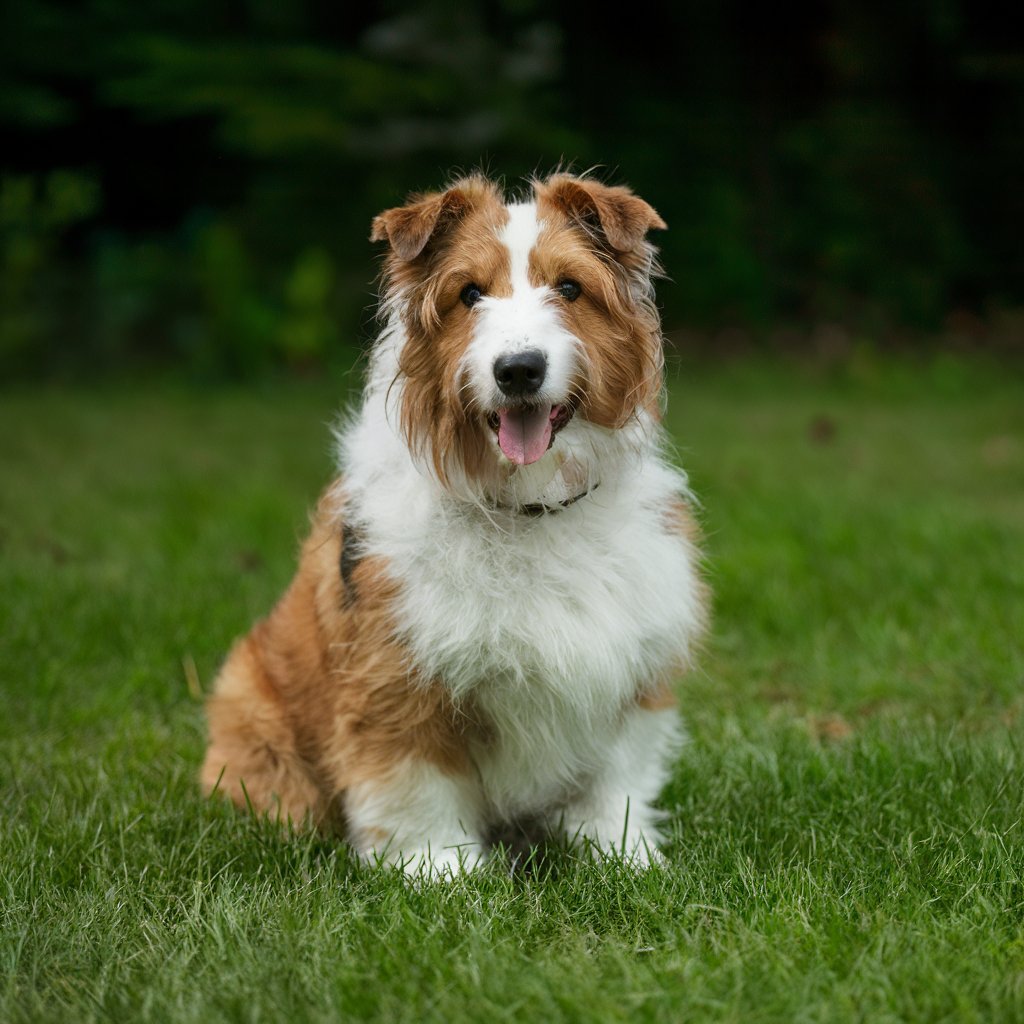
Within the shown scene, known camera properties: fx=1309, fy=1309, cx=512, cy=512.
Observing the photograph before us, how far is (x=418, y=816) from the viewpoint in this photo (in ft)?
11.4

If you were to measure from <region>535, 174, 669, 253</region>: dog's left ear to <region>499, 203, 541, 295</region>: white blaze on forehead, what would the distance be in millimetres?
102

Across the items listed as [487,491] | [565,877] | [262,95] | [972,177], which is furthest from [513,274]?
[972,177]

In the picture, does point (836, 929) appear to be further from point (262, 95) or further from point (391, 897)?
point (262, 95)

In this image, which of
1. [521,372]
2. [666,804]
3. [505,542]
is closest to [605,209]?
[521,372]

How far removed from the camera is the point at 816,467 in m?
9.16

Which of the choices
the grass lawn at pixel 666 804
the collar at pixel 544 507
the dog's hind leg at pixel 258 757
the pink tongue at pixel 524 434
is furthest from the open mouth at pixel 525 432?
the dog's hind leg at pixel 258 757

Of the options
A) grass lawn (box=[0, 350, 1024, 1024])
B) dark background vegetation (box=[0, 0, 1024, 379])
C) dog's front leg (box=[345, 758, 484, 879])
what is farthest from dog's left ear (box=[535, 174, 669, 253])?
dark background vegetation (box=[0, 0, 1024, 379])

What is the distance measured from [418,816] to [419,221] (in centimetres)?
157

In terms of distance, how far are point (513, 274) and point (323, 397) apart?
943 centimetres

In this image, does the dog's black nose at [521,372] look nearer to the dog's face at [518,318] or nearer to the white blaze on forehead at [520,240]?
the dog's face at [518,318]

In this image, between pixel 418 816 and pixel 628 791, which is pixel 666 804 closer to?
pixel 628 791

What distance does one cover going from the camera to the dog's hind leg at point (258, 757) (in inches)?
152

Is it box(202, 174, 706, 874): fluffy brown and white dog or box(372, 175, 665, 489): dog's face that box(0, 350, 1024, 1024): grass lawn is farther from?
box(372, 175, 665, 489): dog's face

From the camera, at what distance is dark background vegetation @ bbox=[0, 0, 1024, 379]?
1366 cm
